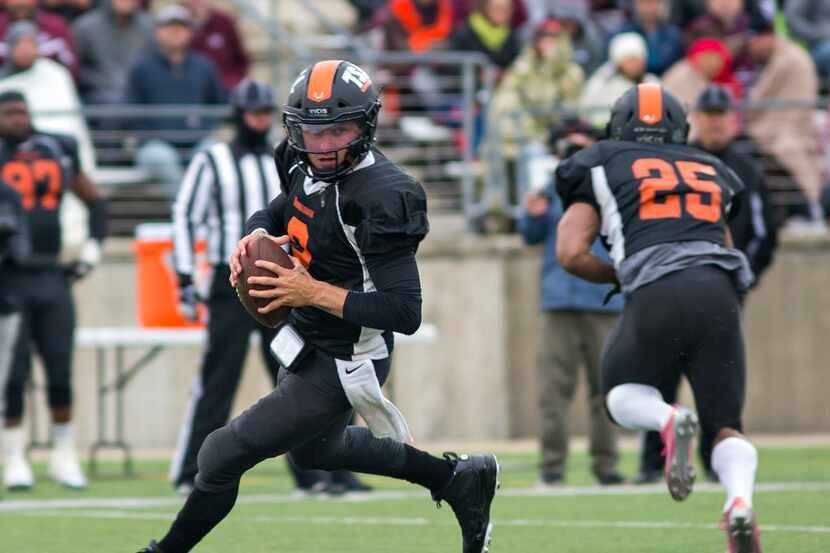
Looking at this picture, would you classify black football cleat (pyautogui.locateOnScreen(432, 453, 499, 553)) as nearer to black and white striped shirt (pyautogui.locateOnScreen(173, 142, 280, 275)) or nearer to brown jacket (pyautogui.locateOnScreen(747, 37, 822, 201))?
black and white striped shirt (pyautogui.locateOnScreen(173, 142, 280, 275))

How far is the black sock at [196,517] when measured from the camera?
584 centimetres

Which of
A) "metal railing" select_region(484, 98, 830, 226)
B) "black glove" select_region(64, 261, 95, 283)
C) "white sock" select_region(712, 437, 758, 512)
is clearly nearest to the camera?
"white sock" select_region(712, 437, 758, 512)

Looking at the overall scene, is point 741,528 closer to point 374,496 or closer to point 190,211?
point 374,496

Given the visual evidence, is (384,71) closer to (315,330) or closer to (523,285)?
(523,285)

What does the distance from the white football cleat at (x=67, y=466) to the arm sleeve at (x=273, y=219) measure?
13.5 feet

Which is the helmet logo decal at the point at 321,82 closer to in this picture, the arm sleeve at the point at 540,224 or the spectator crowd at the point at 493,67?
the arm sleeve at the point at 540,224

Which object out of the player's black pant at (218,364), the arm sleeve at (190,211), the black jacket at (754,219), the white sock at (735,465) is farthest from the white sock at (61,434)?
the white sock at (735,465)

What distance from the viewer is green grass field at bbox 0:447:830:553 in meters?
7.03

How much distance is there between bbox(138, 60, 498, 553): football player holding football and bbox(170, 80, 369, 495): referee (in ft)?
10.4

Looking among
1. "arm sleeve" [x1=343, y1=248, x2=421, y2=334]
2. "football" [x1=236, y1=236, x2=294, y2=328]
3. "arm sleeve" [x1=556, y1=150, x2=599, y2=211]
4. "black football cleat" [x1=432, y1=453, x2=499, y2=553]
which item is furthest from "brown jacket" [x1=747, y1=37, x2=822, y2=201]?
"football" [x1=236, y1=236, x2=294, y2=328]

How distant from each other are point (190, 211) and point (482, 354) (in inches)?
169

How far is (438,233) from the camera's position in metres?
13.5

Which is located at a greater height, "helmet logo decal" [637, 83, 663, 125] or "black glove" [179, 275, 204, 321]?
"helmet logo decal" [637, 83, 663, 125]

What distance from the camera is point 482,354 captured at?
1309 centimetres
